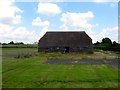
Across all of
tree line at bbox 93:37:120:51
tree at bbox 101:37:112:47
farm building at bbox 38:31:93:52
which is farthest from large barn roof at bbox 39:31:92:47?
tree at bbox 101:37:112:47

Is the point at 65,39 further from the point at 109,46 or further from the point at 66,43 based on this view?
the point at 109,46

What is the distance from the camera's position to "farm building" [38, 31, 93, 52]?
221 ft

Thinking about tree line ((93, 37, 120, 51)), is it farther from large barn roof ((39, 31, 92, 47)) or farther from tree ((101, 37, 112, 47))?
large barn roof ((39, 31, 92, 47))

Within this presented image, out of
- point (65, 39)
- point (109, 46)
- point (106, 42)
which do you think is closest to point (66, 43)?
point (65, 39)

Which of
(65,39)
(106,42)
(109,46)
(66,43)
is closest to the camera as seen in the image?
(66,43)

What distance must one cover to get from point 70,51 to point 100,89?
174ft

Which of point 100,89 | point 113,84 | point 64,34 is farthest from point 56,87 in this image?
point 64,34

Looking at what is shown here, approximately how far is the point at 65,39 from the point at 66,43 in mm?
1760

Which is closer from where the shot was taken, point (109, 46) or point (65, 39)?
point (65, 39)

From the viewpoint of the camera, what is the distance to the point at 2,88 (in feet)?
47.5

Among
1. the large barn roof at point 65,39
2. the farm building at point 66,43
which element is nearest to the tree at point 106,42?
the large barn roof at point 65,39

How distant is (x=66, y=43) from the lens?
224 ft

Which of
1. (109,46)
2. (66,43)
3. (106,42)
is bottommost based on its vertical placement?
(109,46)

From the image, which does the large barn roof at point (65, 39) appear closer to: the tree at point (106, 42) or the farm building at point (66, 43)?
the farm building at point (66, 43)
